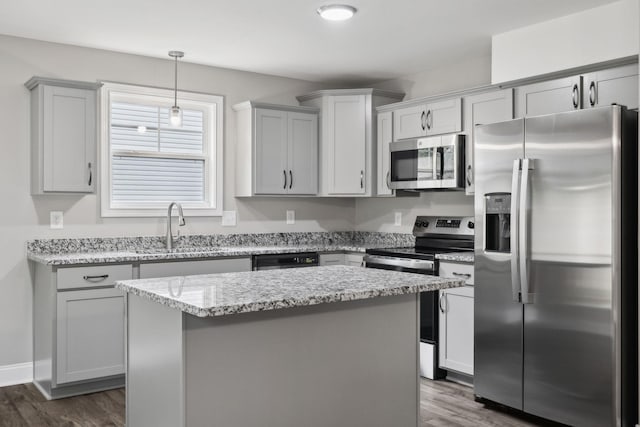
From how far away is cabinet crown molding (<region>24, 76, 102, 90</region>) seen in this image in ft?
13.0

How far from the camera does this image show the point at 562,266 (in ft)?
10.6

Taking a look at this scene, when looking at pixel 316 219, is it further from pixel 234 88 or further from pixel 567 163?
pixel 567 163

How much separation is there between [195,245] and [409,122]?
1999 millimetres

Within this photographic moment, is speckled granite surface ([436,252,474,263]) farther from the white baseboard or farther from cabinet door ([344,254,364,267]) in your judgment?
the white baseboard

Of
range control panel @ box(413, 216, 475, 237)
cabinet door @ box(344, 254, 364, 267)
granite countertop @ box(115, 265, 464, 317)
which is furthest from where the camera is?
cabinet door @ box(344, 254, 364, 267)

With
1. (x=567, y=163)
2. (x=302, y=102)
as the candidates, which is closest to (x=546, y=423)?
(x=567, y=163)

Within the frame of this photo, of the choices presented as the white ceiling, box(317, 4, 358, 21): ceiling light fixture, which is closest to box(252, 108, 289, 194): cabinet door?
the white ceiling

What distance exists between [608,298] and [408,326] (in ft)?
3.53

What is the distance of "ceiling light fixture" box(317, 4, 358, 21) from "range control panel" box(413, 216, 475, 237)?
73.5 inches

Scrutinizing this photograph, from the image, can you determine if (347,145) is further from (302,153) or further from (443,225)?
(443,225)

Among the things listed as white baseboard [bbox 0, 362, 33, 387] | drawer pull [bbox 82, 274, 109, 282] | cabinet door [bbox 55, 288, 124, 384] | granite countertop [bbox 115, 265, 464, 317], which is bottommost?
white baseboard [bbox 0, 362, 33, 387]

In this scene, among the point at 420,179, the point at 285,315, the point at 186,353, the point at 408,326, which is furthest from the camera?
the point at 420,179

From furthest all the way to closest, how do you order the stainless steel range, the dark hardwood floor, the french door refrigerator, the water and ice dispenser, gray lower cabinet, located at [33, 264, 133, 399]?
the stainless steel range, gray lower cabinet, located at [33, 264, 133, 399], the water and ice dispenser, the dark hardwood floor, the french door refrigerator

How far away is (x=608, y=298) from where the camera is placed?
3.05 meters
